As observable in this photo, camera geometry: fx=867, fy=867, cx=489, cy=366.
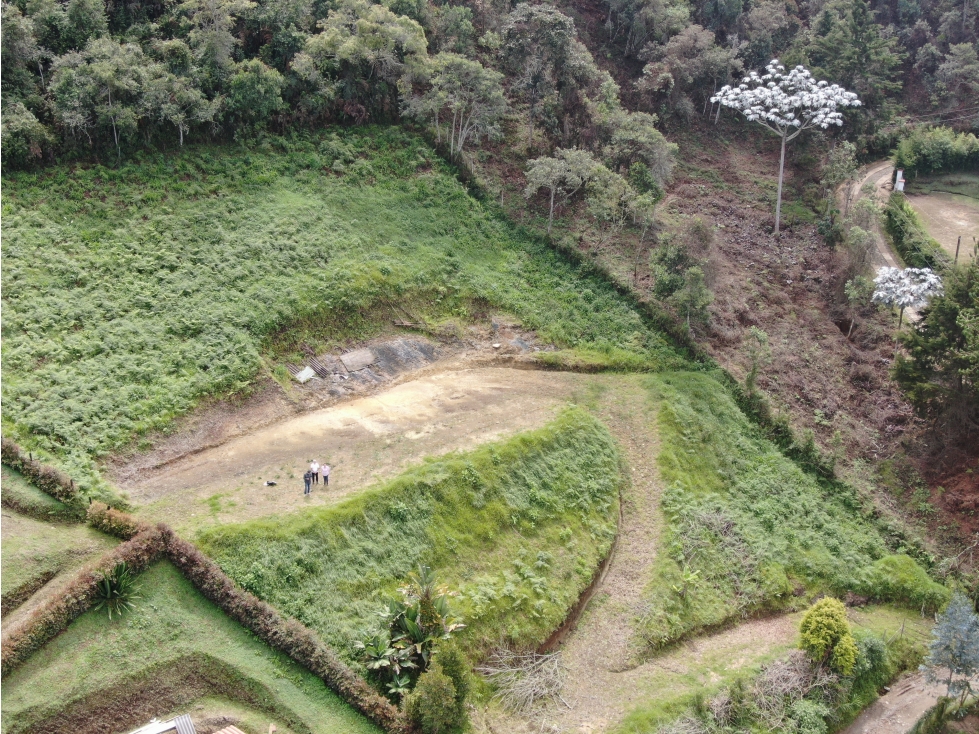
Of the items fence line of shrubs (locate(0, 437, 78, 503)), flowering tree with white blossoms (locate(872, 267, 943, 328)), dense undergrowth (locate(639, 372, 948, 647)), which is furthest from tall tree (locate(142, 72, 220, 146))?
flowering tree with white blossoms (locate(872, 267, 943, 328))

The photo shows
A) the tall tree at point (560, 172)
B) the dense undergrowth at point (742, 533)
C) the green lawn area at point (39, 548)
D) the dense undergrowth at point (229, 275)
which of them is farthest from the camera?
the tall tree at point (560, 172)

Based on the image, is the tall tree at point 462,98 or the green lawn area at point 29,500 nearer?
the green lawn area at point 29,500

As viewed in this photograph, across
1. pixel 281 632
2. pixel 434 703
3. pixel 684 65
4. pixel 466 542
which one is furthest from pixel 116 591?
pixel 684 65

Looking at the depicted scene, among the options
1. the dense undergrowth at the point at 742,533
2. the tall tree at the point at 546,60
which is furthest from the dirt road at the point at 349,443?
the tall tree at the point at 546,60

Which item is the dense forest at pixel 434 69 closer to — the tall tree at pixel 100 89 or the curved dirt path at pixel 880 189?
the tall tree at pixel 100 89

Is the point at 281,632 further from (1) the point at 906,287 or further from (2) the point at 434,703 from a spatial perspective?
(1) the point at 906,287

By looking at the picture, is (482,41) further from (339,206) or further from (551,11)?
(339,206)

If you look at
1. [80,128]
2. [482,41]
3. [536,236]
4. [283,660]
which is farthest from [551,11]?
[283,660]
